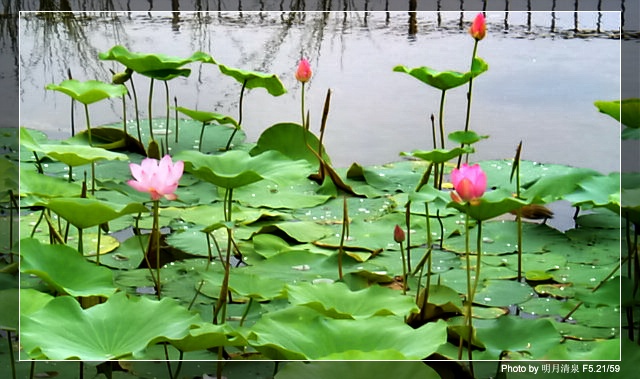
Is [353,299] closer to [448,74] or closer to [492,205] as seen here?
[492,205]

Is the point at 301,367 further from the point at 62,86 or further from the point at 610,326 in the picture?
the point at 62,86

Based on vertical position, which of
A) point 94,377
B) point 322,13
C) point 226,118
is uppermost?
point 322,13

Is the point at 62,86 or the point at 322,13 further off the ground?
the point at 322,13

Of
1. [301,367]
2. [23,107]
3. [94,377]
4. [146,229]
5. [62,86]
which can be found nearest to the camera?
[301,367]

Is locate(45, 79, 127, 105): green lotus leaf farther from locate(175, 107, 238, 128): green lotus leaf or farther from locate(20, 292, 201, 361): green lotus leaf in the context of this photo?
locate(20, 292, 201, 361): green lotus leaf

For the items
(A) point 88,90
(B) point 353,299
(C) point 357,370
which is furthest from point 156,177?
(A) point 88,90

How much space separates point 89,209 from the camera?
1.44 meters

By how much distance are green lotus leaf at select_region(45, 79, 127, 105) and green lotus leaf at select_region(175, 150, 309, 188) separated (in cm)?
66

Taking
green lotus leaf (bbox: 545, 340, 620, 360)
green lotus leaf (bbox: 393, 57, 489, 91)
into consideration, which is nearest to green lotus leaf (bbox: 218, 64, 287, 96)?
green lotus leaf (bbox: 393, 57, 489, 91)

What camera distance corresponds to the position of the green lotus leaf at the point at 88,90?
2.20m

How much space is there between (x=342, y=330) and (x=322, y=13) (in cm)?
209

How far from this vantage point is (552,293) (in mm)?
1649

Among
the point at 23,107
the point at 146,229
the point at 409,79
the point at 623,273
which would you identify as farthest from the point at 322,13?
the point at 623,273

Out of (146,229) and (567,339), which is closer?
(567,339)
